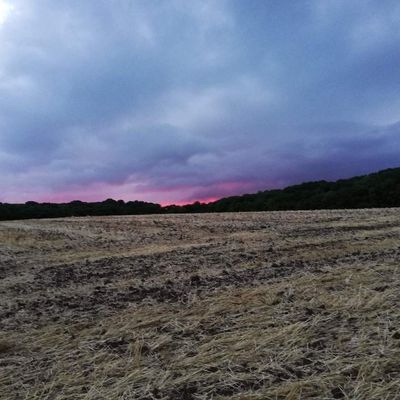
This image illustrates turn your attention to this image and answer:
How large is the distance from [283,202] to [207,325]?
47.8 metres

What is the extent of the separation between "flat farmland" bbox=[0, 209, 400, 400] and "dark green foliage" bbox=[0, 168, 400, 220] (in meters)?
28.1

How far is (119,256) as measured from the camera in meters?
11.0

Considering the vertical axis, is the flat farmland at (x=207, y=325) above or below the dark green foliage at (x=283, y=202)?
below

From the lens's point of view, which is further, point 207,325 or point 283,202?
point 283,202

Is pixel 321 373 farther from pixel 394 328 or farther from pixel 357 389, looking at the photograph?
pixel 394 328

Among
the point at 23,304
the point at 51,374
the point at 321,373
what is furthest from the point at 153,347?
the point at 23,304

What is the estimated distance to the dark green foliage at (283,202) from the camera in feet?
124

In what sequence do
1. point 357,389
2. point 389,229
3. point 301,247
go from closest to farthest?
point 357,389 → point 301,247 → point 389,229

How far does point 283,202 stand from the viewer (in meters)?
51.2

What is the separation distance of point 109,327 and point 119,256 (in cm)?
613

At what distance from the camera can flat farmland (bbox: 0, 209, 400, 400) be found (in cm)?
336

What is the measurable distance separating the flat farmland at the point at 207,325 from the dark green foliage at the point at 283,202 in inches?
1107

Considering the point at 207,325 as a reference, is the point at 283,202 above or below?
above

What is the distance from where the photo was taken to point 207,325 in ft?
15.7
